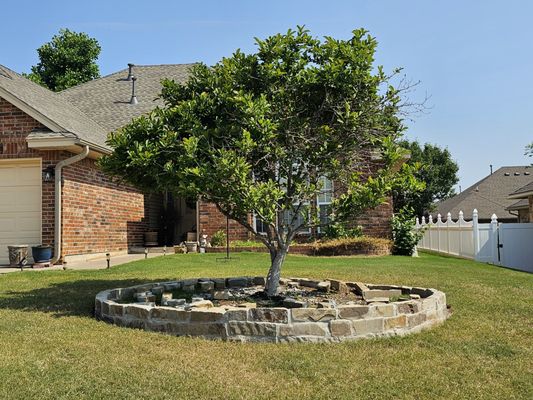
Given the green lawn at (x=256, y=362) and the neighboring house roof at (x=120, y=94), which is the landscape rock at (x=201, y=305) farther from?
the neighboring house roof at (x=120, y=94)

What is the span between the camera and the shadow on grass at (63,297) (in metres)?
6.42

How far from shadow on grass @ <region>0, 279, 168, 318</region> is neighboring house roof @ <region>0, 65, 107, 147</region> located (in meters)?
4.53

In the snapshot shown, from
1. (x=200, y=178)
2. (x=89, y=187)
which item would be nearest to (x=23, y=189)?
(x=89, y=187)

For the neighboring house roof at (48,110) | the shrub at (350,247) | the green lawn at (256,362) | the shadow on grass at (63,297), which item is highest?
the neighboring house roof at (48,110)

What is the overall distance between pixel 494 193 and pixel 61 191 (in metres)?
29.6

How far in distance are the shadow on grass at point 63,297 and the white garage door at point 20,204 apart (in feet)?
14.1

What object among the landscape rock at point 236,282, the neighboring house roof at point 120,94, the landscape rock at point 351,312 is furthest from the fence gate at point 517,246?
the neighboring house roof at point 120,94

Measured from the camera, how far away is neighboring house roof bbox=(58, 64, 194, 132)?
57.6 feet

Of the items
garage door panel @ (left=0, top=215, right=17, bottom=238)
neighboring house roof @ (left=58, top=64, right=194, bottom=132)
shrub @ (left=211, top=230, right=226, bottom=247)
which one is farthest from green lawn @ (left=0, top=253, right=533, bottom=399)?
neighboring house roof @ (left=58, top=64, right=194, bottom=132)

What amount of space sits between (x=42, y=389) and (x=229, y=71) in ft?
14.0

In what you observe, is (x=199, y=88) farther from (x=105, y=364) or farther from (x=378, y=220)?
(x=378, y=220)

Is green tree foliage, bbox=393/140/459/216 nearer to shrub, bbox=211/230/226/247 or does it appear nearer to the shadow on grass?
shrub, bbox=211/230/226/247

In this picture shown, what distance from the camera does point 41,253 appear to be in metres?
11.5

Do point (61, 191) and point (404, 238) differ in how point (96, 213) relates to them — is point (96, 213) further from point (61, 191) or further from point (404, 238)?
point (404, 238)
